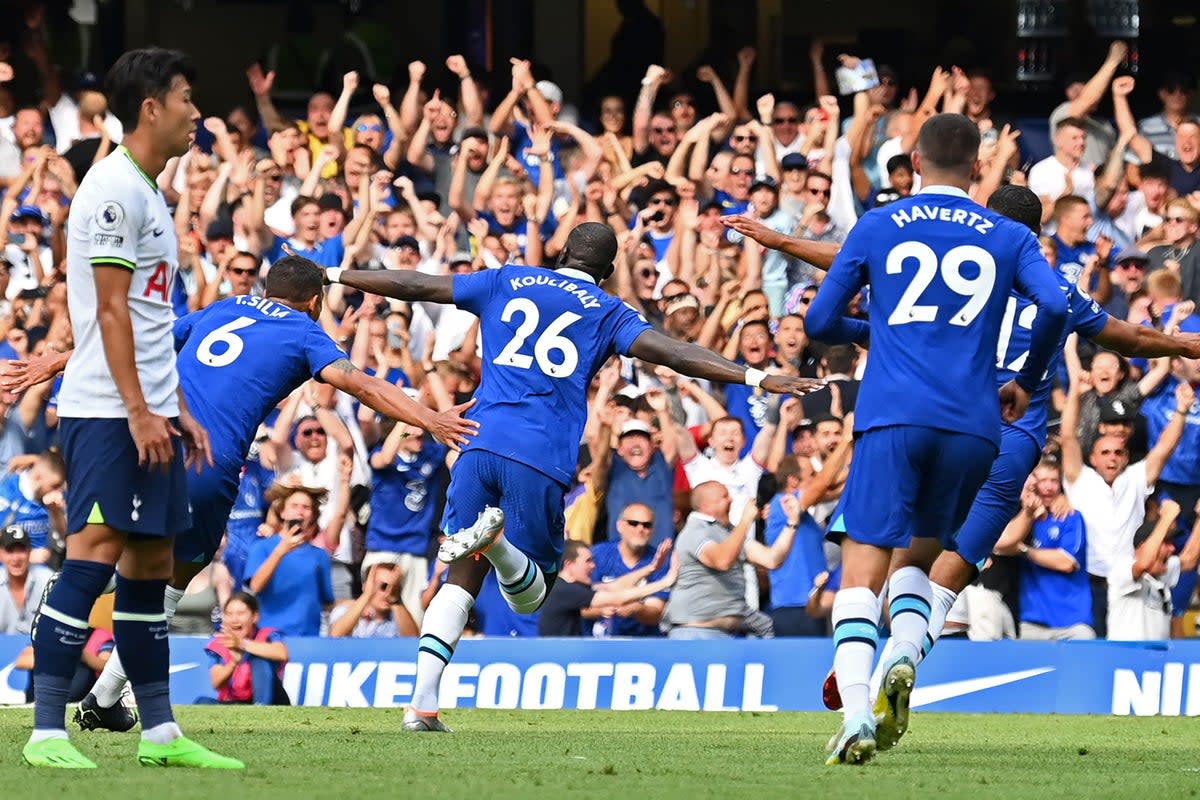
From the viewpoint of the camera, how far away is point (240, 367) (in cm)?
953

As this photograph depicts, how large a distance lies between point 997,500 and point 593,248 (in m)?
2.30

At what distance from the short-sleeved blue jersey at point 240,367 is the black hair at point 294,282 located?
0.61ft

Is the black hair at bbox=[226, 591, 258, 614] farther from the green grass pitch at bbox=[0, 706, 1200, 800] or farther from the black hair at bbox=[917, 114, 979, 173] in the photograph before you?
the black hair at bbox=[917, 114, 979, 173]

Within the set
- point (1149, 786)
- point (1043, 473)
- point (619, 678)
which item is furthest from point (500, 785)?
point (1043, 473)

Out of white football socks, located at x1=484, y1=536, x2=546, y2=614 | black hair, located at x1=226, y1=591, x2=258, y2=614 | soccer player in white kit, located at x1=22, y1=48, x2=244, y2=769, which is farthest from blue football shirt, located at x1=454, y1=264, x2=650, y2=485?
black hair, located at x1=226, y1=591, x2=258, y2=614

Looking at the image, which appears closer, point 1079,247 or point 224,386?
point 224,386

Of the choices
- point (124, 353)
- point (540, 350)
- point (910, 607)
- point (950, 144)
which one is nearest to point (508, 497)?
point (540, 350)

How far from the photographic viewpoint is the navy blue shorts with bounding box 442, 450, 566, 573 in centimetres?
1002

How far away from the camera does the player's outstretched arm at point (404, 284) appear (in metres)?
10.2

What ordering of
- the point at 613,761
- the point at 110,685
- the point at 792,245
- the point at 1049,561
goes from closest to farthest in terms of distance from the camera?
the point at 613,761
the point at 792,245
the point at 110,685
the point at 1049,561

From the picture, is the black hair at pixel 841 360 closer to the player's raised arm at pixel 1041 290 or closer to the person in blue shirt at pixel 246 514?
the person in blue shirt at pixel 246 514

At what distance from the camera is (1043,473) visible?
1423 centimetres

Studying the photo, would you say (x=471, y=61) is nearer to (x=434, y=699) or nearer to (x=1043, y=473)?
(x=1043, y=473)

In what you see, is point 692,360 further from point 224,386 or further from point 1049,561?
point 1049,561
